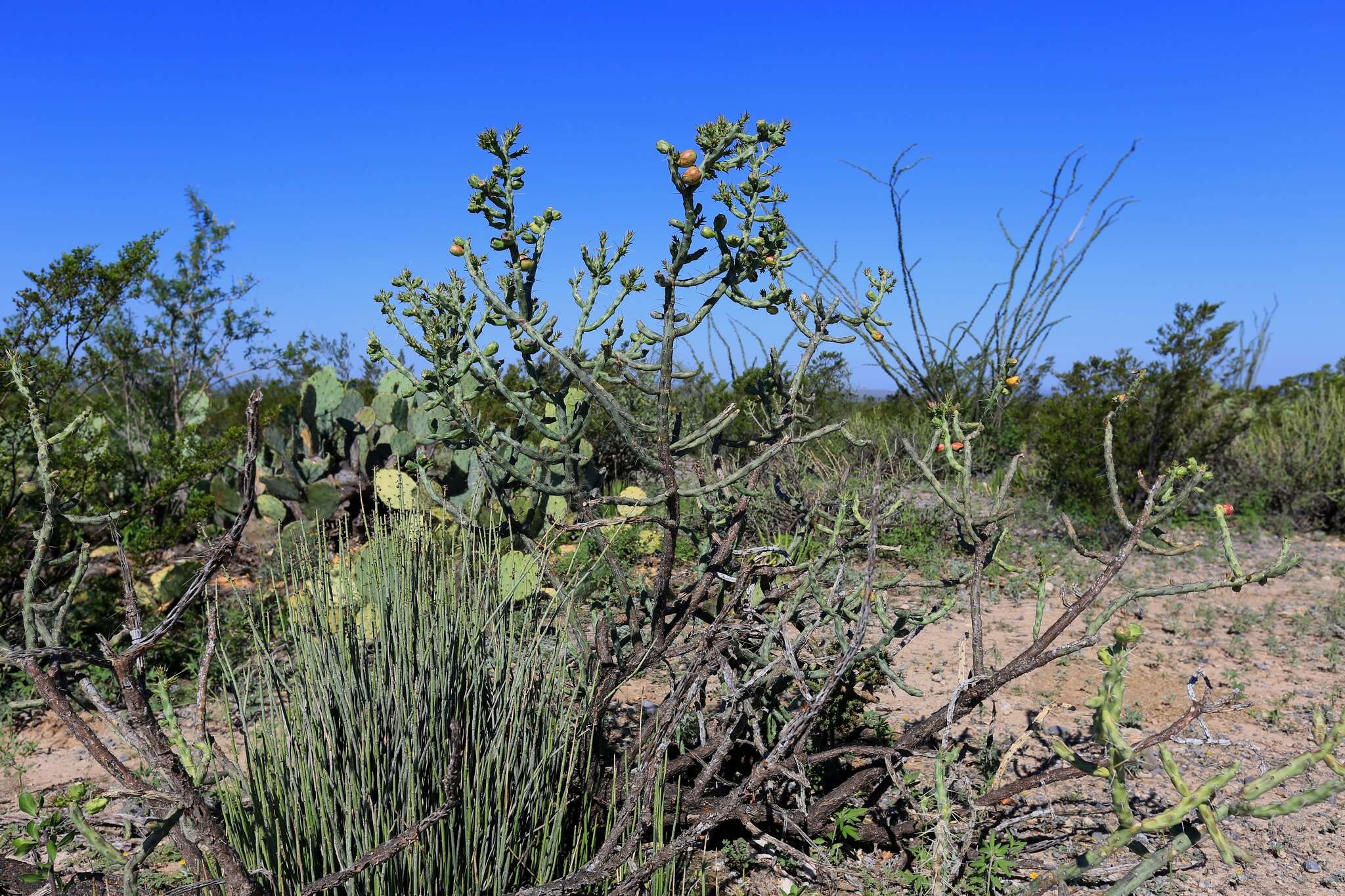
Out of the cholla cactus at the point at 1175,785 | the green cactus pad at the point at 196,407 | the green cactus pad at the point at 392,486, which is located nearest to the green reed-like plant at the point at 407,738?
the cholla cactus at the point at 1175,785

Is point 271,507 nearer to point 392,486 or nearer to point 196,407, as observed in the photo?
point 392,486

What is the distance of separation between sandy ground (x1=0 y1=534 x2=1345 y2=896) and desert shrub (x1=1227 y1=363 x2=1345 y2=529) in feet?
5.79

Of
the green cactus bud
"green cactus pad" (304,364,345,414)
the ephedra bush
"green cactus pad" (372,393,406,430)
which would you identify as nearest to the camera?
the green cactus bud

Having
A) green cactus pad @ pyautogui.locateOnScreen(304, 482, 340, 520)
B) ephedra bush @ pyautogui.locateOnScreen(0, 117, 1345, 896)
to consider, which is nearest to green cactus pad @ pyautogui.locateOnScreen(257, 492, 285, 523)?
green cactus pad @ pyautogui.locateOnScreen(304, 482, 340, 520)

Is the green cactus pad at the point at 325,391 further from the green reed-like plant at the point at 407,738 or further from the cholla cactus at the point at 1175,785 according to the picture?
the cholla cactus at the point at 1175,785

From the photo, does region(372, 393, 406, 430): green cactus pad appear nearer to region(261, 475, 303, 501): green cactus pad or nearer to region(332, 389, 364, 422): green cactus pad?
region(332, 389, 364, 422): green cactus pad

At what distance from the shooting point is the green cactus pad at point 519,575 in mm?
2197

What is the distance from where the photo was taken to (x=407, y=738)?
5.88ft

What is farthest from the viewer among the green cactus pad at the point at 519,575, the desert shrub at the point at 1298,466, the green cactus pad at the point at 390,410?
the desert shrub at the point at 1298,466

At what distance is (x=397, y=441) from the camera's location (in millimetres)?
4875

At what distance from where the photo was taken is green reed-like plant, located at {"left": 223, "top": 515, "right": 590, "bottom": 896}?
175 cm

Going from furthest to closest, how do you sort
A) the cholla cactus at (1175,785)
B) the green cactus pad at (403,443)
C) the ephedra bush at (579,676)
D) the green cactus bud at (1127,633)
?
1. the green cactus pad at (403,443)
2. the ephedra bush at (579,676)
3. the green cactus bud at (1127,633)
4. the cholla cactus at (1175,785)

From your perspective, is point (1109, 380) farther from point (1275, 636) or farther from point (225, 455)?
point (225, 455)

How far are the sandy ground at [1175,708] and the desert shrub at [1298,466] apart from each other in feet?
5.79
